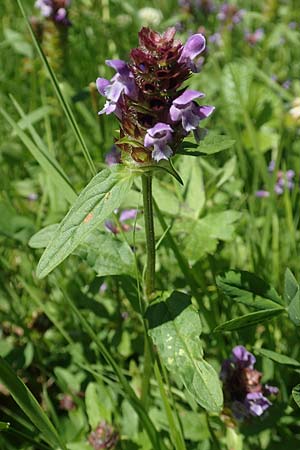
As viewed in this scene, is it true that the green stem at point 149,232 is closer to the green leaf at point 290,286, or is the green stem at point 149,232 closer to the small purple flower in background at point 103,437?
the green leaf at point 290,286

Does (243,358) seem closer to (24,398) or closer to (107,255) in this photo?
(107,255)

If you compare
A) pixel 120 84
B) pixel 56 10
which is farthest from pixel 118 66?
pixel 56 10

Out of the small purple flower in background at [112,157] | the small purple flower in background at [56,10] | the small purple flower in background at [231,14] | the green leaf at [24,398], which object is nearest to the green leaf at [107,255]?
the green leaf at [24,398]

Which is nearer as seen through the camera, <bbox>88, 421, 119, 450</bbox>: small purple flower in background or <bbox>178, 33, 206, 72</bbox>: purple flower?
<bbox>178, 33, 206, 72</bbox>: purple flower

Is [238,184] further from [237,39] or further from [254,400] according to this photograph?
[237,39]

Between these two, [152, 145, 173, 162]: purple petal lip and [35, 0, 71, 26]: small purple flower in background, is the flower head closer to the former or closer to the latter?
[152, 145, 173, 162]: purple petal lip

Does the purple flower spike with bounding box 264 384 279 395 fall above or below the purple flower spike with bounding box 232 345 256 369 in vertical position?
below

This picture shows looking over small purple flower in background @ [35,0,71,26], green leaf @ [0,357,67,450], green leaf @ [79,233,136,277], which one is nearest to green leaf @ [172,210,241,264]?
green leaf @ [79,233,136,277]
